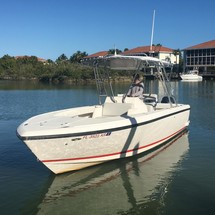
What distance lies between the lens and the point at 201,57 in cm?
11519

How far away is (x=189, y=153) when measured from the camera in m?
11.8

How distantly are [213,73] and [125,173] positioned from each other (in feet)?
339

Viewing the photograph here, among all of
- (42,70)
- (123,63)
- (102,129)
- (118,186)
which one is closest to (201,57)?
(42,70)

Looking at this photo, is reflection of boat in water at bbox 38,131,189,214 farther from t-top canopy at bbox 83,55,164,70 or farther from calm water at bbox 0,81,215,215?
t-top canopy at bbox 83,55,164,70

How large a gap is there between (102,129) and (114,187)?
162 centimetres

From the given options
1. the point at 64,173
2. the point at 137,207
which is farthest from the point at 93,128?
the point at 137,207

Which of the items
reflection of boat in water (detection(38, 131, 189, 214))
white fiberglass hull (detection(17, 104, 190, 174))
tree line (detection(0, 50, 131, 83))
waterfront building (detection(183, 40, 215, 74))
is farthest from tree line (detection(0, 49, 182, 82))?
reflection of boat in water (detection(38, 131, 189, 214))

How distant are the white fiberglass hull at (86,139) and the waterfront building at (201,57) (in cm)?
10318

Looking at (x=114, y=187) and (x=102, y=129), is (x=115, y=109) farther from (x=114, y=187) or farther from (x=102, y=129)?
(x=114, y=187)

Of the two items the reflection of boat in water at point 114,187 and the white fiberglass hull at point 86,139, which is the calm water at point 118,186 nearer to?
the reflection of boat in water at point 114,187

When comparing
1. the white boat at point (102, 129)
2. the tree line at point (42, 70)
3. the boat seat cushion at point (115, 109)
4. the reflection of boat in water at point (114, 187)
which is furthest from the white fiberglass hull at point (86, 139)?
the tree line at point (42, 70)

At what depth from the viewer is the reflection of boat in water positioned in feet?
24.4

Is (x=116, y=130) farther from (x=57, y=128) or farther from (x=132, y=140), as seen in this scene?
(x=57, y=128)

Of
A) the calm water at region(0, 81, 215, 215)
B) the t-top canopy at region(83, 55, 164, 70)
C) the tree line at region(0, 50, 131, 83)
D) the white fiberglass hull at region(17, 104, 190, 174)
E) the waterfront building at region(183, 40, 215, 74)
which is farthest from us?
the waterfront building at region(183, 40, 215, 74)
